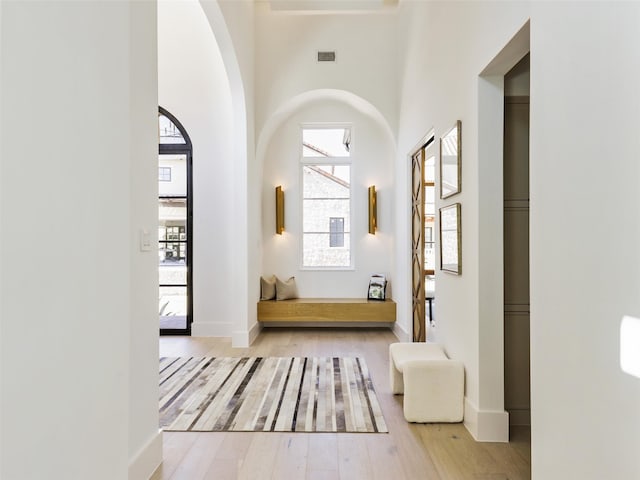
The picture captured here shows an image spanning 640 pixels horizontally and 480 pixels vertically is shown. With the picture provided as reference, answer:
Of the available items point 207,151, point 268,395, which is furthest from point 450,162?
point 207,151

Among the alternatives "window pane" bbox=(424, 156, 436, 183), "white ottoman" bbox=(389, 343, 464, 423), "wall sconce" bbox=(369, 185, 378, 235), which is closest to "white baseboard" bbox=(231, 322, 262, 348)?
"wall sconce" bbox=(369, 185, 378, 235)

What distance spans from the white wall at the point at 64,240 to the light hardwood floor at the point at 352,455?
1.08 metres

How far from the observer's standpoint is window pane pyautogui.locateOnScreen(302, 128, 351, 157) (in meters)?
6.01

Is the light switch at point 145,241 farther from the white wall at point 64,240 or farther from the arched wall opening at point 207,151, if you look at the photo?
the arched wall opening at point 207,151

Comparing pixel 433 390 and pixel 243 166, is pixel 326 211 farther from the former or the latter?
pixel 433 390

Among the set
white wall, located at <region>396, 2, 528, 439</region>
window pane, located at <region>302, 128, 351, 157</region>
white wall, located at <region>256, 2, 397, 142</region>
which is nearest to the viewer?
white wall, located at <region>396, 2, 528, 439</region>

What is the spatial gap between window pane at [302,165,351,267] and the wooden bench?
780 mm

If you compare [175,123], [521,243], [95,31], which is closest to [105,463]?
[95,31]

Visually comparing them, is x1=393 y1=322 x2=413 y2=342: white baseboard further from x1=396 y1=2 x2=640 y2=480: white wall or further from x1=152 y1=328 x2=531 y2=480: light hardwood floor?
x1=396 y1=2 x2=640 y2=480: white wall

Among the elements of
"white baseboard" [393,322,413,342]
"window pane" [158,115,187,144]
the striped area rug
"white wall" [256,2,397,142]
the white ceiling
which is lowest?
the striped area rug

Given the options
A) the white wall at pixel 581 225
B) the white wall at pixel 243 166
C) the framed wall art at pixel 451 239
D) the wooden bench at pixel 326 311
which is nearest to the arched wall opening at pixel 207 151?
the white wall at pixel 243 166

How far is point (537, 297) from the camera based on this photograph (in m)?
1.62

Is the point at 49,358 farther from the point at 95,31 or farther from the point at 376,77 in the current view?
the point at 376,77

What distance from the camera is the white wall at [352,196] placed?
19.4ft
